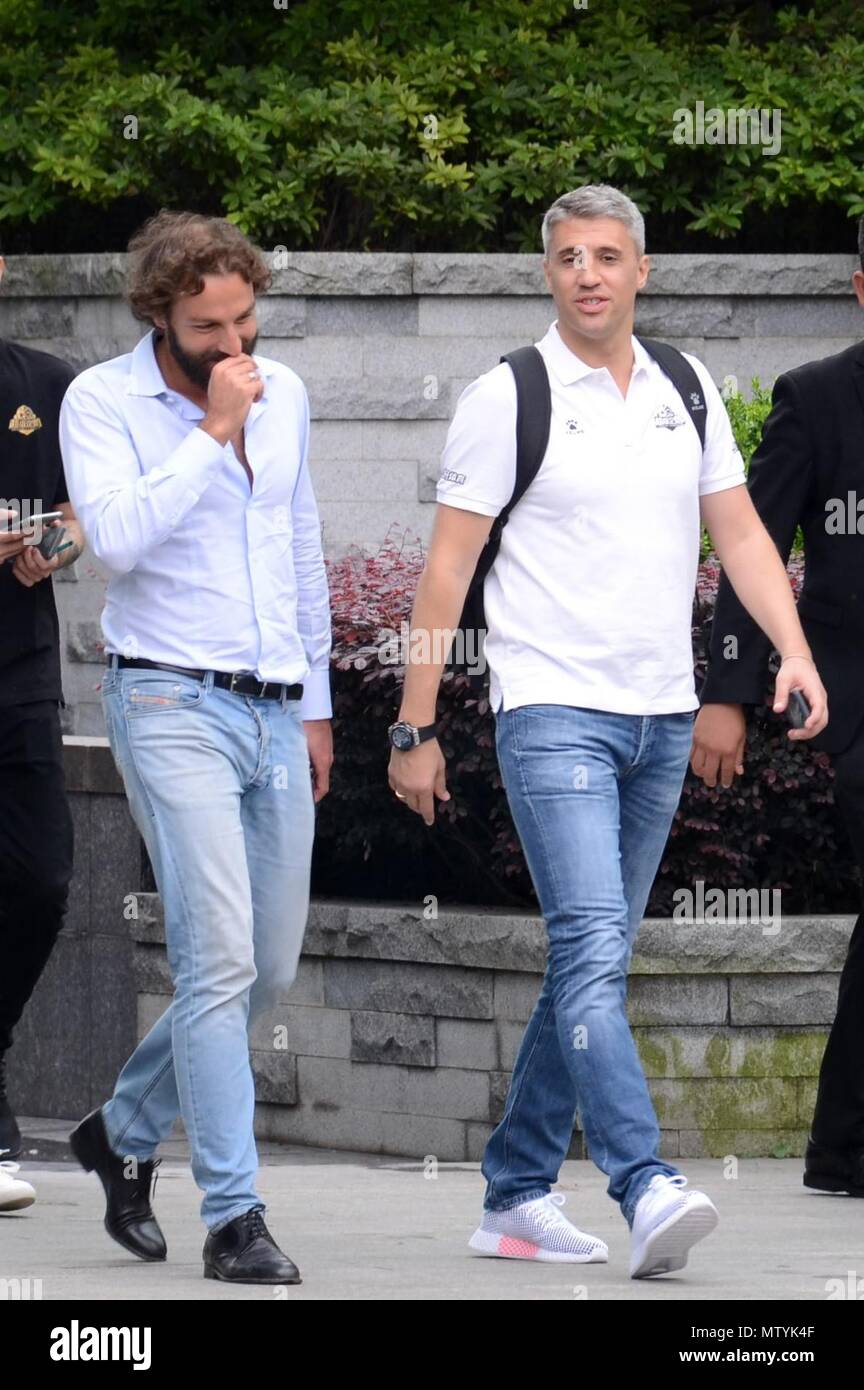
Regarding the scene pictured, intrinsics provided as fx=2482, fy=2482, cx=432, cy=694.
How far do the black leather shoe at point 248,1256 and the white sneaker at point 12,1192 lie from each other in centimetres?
122

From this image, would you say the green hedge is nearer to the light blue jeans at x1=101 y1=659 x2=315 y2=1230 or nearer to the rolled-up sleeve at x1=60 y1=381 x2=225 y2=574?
the rolled-up sleeve at x1=60 y1=381 x2=225 y2=574

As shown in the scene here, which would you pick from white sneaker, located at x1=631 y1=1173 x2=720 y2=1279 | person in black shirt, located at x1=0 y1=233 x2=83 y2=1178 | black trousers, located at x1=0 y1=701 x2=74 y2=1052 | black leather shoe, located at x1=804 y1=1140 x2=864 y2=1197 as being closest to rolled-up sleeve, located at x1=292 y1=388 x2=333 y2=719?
person in black shirt, located at x1=0 y1=233 x2=83 y2=1178

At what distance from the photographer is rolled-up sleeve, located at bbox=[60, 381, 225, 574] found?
4.66m

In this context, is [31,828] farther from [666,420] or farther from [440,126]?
[440,126]

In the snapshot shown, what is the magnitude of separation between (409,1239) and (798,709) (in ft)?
4.85

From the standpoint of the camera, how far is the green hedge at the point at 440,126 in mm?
10633

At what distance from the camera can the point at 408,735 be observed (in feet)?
16.4

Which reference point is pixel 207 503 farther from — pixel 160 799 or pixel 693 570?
pixel 693 570

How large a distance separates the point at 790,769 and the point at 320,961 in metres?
1.53

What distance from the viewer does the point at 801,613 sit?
5930mm

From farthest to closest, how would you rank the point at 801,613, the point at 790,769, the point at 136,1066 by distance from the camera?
the point at 790,769
the point at 801,613
the point at 136,1066

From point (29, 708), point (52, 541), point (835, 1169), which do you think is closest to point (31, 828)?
point (29, 708)

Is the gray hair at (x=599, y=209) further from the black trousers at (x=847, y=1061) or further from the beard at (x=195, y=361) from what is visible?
the black trousers at (x=847, y=1061)

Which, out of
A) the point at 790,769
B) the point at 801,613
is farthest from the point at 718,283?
the point at 801,613
